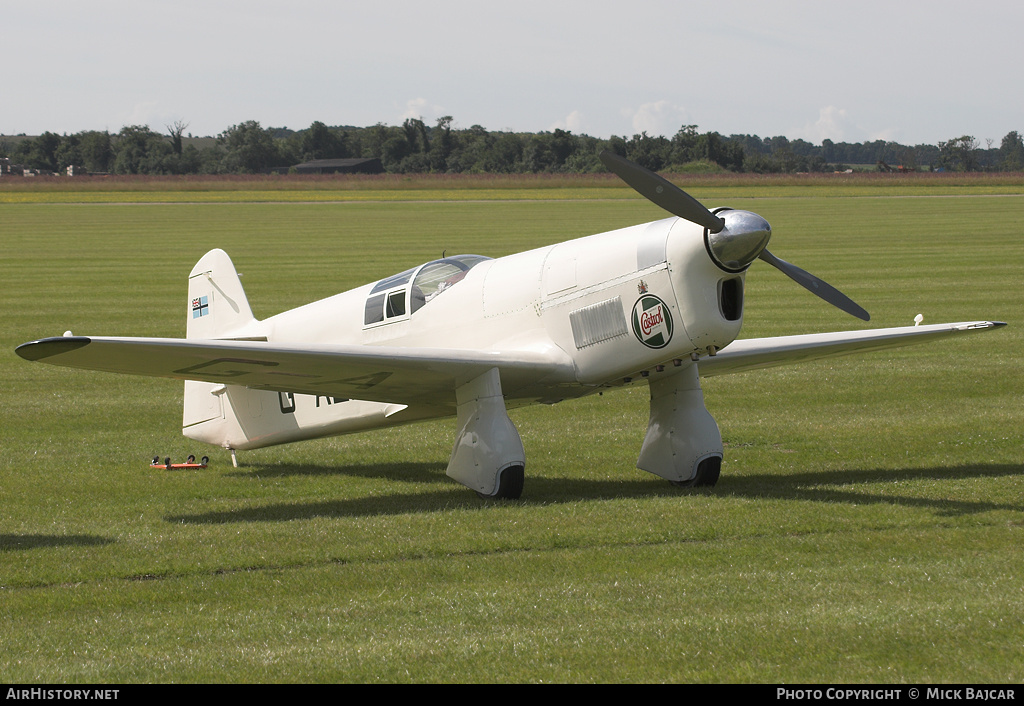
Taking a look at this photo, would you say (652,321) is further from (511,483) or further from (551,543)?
(551,543)

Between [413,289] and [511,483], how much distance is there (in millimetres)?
2431

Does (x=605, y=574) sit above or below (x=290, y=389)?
below

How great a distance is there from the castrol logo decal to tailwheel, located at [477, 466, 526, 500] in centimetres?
153

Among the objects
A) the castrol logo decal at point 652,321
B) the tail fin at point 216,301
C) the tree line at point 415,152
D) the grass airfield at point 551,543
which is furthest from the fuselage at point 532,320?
the tree line at point 415,152

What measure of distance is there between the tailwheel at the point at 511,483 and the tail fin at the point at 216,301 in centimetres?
404

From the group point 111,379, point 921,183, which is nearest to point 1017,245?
point 111,379

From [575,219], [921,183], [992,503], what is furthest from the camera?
[921,183]

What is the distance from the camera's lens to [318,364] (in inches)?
358

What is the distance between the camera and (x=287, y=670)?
5480 mm

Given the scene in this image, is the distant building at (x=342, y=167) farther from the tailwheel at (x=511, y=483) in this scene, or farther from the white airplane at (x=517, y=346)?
the tailwheel at (x=511, y=483)

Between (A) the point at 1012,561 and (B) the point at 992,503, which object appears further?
(B) the point at 992,503

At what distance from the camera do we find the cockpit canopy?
10.9m
